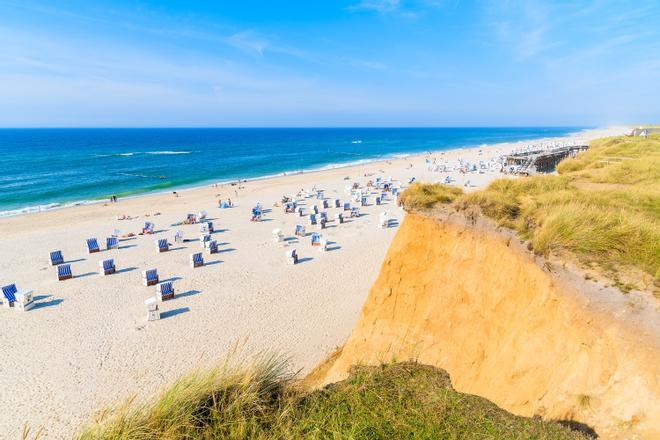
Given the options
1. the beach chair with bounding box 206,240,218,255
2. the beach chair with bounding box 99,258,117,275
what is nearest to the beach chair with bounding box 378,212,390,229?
the beach chair with bounding box 206,240,218,255

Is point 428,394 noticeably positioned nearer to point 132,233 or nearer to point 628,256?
point 628,256

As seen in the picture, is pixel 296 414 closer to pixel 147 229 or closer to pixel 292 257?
pixel 292 257

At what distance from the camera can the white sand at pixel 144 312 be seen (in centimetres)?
956

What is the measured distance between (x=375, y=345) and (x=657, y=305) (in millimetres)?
4929

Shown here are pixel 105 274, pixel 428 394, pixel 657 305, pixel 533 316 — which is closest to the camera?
pixel 657 305

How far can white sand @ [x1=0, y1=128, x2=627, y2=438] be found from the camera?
9562 millimetres

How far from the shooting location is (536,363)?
15.3ft

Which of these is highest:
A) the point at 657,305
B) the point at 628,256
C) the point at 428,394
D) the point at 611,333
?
the point at 628,256

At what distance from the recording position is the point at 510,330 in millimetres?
5355

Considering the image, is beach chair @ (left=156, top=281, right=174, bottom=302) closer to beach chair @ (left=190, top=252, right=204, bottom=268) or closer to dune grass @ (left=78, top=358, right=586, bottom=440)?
beach chair @ (left=190, top=252, right=204, bottom=268)

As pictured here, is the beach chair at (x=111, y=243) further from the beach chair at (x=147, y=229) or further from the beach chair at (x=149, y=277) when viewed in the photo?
the beach chair at (x=149, y=277)

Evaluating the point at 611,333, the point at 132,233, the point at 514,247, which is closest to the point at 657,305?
the point at 611,333

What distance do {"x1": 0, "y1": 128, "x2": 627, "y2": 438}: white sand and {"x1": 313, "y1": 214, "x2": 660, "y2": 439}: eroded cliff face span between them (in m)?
4.23

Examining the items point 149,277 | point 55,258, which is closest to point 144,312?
point 149,277
